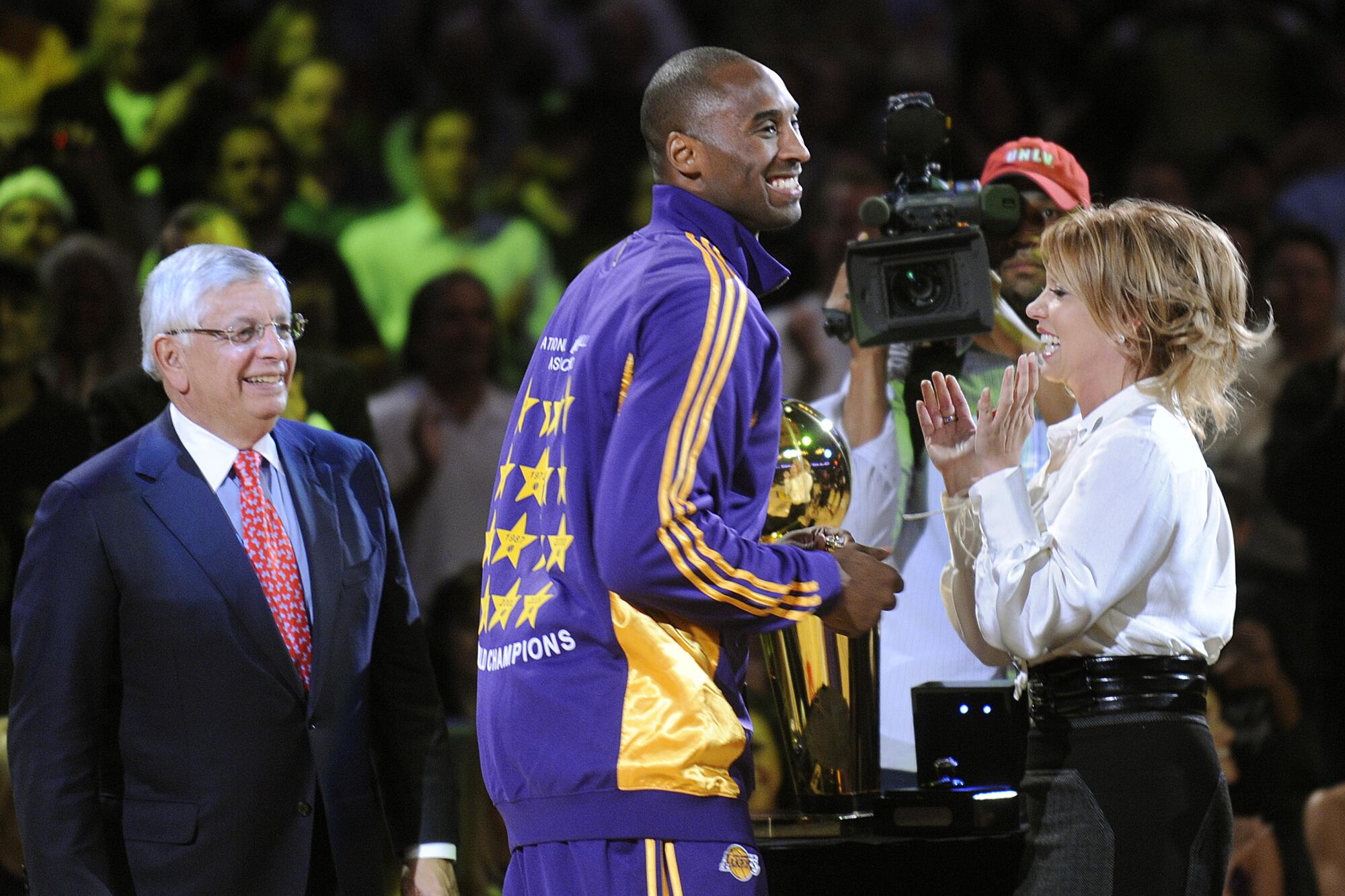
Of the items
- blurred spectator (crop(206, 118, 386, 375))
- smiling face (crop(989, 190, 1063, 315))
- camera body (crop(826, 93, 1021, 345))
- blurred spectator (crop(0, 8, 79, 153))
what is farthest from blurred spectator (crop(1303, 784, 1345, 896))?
blurred spectator (crop(0, 8, 79, 153))

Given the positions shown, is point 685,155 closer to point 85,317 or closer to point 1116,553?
point 1116,553

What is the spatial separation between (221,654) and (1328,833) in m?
2.96

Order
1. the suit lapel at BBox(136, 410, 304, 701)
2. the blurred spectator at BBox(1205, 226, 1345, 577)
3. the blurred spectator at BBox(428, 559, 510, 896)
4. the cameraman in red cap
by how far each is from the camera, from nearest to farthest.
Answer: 1. the suit lapel at BBox(136, 410, 304, 701)
2. the cameraman in red cap
3. the blurred spectator at BBox(428, 559, 510, 896)
4. the blurred spectator at BBox(1205, 226, 1345, 577)

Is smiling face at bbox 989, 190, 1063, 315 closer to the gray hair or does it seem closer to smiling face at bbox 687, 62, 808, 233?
smiling face at bbox 687, 62, 808, 233

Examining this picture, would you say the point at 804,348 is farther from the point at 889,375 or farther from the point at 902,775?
the point at 902,775

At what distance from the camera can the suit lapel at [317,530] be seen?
2.68 metres

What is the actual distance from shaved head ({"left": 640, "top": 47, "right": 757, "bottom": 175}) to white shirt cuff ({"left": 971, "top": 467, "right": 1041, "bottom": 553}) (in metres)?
0.65

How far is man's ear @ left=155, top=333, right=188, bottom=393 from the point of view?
276 centimetres

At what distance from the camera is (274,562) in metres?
2.71

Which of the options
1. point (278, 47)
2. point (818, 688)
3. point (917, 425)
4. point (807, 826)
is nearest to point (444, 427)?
point (278, 47)

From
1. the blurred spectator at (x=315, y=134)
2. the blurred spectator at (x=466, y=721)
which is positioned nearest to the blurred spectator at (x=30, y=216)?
the blurred spectator at (x=315, y=134)

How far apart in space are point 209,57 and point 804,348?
9.20 feet

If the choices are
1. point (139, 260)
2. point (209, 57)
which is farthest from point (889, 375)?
point (209, 57)

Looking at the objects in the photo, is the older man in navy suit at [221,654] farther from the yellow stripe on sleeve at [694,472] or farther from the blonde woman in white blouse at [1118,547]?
the blonde woman in white blouse at [1118,547]
